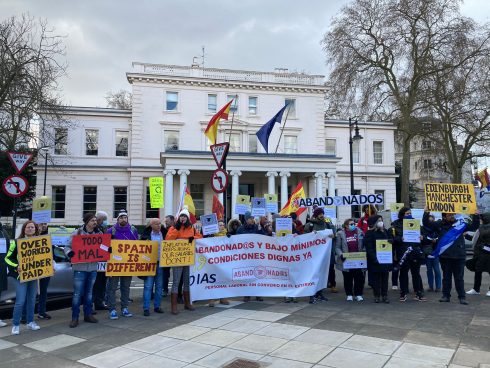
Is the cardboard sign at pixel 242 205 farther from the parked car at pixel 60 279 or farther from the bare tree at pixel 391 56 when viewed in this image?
the bare tree at pixel 391 56

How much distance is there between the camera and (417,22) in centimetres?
3378

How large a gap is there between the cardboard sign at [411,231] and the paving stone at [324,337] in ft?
11.3

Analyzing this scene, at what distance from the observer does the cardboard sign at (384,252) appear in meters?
8.20

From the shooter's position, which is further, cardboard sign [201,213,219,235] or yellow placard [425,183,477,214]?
yellow placard [425,183,477,214]

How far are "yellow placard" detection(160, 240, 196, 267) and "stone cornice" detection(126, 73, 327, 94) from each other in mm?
29585

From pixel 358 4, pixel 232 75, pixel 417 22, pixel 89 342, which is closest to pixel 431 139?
pixel 417 22

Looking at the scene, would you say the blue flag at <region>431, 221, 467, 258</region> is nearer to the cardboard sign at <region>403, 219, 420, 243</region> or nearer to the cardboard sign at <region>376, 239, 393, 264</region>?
the cardboard sign at <region>403, 219, 420, 243</region>

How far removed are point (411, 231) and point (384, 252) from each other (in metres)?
0.88

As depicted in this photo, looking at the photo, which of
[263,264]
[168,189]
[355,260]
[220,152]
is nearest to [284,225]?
[263,264]

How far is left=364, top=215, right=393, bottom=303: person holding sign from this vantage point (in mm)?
8250

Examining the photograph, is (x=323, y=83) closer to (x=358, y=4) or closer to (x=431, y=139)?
(x=358, y=4)

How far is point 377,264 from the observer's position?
325 inches

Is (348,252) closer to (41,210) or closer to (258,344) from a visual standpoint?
(258,344)

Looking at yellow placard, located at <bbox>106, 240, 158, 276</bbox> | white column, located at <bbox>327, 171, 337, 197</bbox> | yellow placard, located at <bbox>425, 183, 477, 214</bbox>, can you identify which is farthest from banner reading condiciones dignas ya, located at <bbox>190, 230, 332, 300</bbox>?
white column, located at <bbox>327, 171, 337, 197</bbox>
